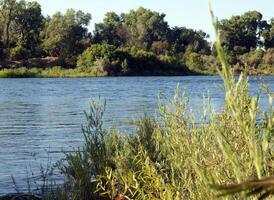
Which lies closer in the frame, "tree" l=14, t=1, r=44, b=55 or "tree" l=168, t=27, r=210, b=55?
"tree" l=14, t=1, r=44, b=55

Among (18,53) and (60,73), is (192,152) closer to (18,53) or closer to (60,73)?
(60,73)

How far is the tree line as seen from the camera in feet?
280

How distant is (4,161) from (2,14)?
89.0m

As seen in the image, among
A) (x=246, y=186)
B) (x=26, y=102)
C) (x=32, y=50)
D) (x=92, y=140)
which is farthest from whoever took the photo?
(x=32, y=50)

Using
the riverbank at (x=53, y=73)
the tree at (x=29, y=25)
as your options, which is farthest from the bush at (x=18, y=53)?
the riverbank at (x=53, y=73)

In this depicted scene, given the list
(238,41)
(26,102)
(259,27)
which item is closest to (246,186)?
(26,102)

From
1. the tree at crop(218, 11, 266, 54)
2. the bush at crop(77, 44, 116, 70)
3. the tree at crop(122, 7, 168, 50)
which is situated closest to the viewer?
the bush at crop(77, 44, 116, 70)

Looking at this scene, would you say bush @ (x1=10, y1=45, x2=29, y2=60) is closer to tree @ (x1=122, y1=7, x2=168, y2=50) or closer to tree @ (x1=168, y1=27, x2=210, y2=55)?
tree @ (x1=122, y1=7, x2=168, y2=50)

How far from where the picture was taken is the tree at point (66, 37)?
3637 inches

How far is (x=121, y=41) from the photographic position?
365 feet

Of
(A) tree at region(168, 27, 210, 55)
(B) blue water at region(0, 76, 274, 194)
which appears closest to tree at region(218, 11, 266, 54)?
(A) tree at region(168, 27, 210, 55)

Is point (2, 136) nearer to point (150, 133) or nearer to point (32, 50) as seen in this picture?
point (150, 133)

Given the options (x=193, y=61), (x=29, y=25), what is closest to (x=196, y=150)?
(x=193, y=61)

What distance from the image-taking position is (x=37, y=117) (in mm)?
23656
